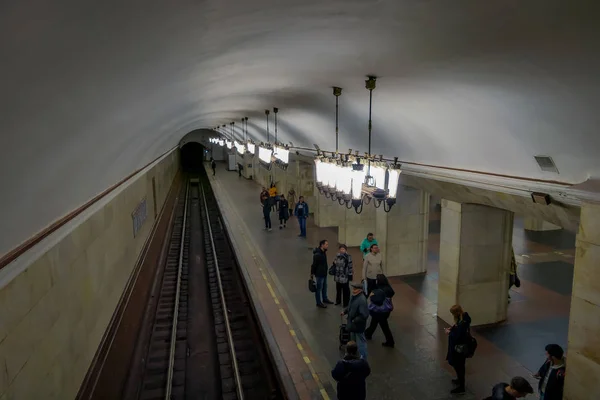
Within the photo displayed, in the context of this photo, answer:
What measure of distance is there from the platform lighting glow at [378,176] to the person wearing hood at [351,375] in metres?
2.33

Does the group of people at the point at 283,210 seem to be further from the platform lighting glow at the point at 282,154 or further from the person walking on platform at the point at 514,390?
the person walking on platform at the point at 514,390

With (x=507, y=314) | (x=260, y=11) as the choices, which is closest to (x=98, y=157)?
(x=260, y=11)

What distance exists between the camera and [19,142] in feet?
7.88

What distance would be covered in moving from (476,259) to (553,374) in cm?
302

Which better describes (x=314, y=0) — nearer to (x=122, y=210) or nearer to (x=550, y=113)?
(x=550, y=113)

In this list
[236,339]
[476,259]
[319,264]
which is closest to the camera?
[476,259]

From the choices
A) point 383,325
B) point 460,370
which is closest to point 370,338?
point 383,325

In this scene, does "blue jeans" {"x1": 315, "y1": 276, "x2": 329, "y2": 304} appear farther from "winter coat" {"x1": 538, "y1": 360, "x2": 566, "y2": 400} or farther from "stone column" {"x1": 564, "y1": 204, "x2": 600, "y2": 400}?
"stone column" {"x1": 564, "y1": 204, "x2": 600, "y2": 400}

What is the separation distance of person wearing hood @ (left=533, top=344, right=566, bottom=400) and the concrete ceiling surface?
5.92ft

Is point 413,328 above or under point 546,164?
under

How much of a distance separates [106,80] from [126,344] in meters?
6.48

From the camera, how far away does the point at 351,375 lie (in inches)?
191

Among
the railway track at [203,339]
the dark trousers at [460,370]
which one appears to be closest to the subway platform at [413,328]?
the dark trousers at [460,370]

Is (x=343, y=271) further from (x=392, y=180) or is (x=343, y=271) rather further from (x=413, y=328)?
(x=392, y=180)
